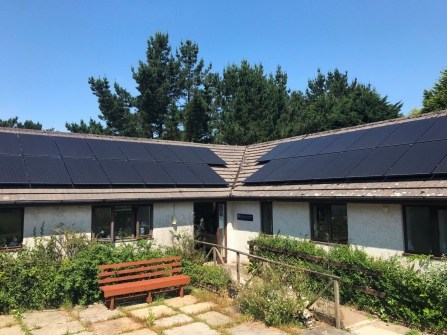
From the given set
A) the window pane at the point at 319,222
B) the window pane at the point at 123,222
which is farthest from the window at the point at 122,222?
the window pane at the point at 319,222

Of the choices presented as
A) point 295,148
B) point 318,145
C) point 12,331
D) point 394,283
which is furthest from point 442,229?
point 12,331

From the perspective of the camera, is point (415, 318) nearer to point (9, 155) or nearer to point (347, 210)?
point (347, 210)

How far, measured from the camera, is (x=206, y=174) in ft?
49.1

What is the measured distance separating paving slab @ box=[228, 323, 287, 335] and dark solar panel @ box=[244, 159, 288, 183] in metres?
7.05

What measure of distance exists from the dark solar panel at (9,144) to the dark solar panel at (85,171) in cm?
152

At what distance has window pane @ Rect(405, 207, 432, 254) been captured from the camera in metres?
8.59

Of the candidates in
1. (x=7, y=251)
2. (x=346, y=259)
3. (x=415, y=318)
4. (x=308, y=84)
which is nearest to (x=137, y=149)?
(x=7, y=251)

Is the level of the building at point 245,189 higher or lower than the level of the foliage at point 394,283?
higher

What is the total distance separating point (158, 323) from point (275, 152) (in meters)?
10.4

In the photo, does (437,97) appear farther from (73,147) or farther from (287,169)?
(73,147)

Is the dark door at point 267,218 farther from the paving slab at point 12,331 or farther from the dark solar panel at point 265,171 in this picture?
the paving slab at point 12,331

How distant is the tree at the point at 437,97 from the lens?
2819 cm

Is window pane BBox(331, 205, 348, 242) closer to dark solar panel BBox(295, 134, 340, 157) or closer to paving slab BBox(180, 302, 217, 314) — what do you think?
dark solar panel BBox(295, 134, 340, 157)

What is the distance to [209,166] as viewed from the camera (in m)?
16.1
